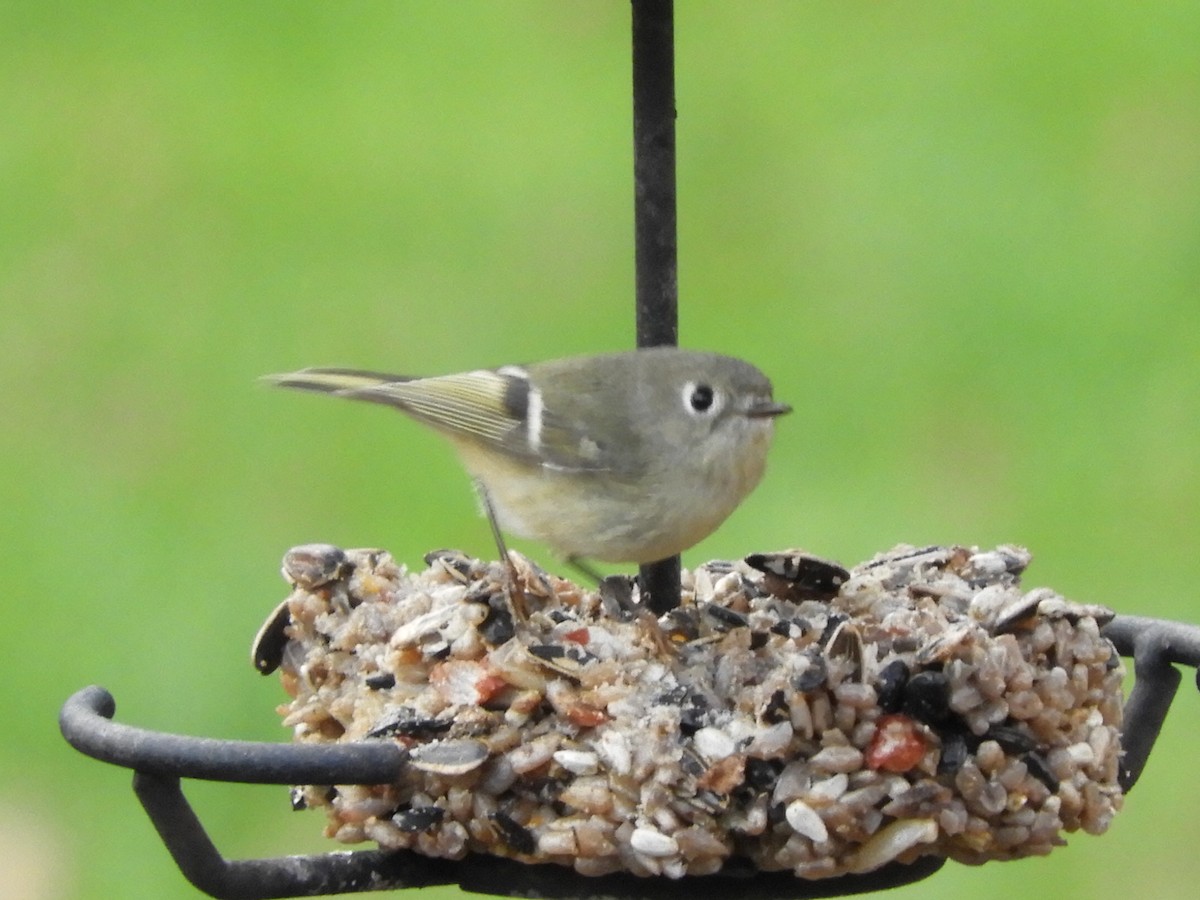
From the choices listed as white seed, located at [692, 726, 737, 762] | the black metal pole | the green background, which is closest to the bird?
the black metal pole

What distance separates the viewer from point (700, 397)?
357 cm

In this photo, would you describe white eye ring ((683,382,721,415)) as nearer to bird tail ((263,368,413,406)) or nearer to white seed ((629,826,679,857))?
bird tail ((263,368,413,406))

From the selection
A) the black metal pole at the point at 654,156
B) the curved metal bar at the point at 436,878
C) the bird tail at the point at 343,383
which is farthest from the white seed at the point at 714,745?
the bird tail at the point at 343,383

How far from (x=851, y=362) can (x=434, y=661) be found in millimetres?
4053

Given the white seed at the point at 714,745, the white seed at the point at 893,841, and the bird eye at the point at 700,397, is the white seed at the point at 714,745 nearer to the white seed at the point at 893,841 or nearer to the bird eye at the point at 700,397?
the white seed at the point at 893,841

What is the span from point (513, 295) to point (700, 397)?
12.5ft

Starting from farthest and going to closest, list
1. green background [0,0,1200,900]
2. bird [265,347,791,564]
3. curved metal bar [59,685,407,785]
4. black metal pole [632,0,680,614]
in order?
green background [0,0,1200,900], bird [265,347,791,564], black metal pole [632,0,680,614], curved metal bar [59,685,407,785]

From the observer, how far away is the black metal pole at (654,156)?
10.4 ft

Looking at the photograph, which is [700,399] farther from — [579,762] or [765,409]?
[579,762]

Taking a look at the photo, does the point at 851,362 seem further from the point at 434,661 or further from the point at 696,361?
the point at 434,661

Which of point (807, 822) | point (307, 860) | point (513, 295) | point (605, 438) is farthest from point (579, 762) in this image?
point (513, 295)

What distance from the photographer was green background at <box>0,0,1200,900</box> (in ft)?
20.1

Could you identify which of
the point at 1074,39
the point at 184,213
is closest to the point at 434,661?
the point at 184,213

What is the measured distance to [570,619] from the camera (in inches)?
132
